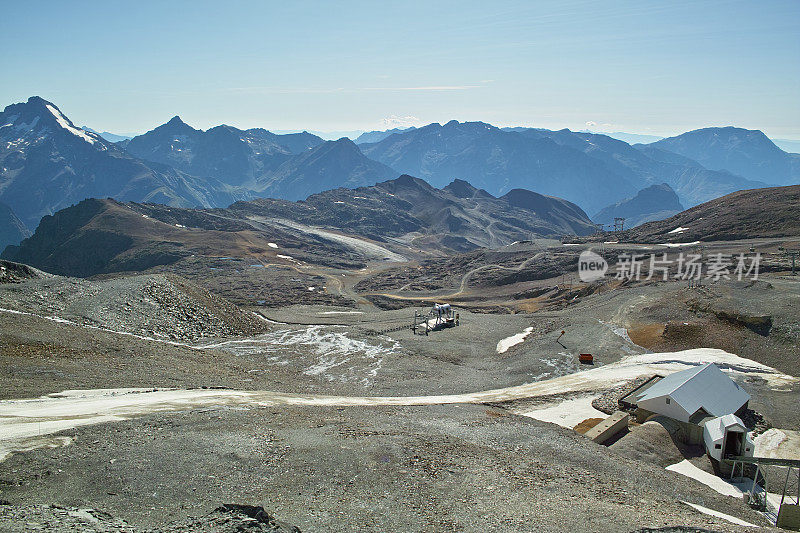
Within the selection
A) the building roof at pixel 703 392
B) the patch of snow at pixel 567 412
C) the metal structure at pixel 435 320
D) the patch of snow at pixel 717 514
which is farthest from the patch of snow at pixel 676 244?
the patch of snow at pixel 717 514

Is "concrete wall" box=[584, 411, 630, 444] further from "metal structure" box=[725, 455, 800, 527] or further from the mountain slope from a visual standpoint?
the mountain slope

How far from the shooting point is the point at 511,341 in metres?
56.6

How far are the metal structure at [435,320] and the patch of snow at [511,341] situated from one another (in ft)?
26.6

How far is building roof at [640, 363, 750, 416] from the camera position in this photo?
30.3 m

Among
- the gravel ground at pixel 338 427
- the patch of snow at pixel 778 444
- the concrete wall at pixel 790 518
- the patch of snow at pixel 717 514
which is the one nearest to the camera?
the gravel ground at pixel 338 427

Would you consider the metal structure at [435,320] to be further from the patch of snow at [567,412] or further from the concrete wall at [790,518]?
the concrete wall at [790,518]

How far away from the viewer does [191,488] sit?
1579 cm

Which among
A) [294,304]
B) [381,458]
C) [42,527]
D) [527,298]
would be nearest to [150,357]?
[381,458]

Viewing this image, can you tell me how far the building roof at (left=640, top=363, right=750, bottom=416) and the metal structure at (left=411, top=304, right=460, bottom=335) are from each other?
30298 mm

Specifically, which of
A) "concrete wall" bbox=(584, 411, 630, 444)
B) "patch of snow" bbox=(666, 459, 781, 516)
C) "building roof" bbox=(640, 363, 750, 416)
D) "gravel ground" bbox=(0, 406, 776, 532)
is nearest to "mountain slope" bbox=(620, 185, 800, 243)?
"building roof" bbox=(640, 363, 750, 416)

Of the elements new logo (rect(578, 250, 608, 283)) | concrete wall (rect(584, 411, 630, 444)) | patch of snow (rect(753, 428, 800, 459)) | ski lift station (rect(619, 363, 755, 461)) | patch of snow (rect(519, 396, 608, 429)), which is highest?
new logo (rect(578, 250, 608, 283))

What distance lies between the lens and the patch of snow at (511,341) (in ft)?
177

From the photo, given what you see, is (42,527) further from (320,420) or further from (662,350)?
(662,350)

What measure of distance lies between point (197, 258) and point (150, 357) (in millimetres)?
111184
